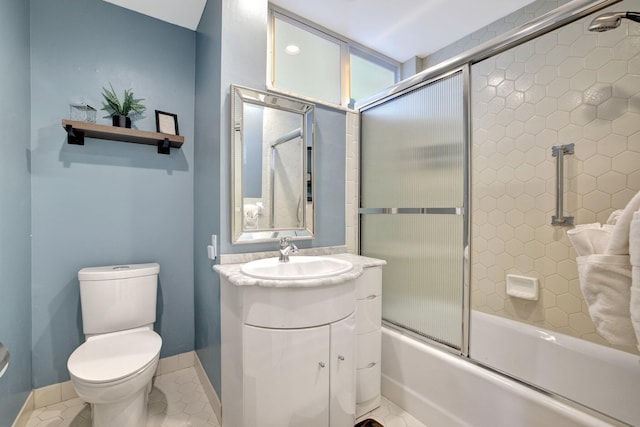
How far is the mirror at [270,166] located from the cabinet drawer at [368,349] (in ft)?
2.27

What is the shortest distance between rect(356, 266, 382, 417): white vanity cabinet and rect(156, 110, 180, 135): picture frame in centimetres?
160

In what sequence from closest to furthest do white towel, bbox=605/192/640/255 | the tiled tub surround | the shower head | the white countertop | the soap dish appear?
white towel, bbox=605/192/640/255 → the shower head → the white countertop → the tiled tub surround → the soap dish

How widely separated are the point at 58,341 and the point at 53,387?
0.26 meters

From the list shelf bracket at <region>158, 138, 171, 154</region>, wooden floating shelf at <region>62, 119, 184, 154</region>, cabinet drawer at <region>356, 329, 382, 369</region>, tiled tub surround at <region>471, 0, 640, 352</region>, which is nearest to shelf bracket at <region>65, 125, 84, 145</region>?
wooden floating shelf at <region>62, 119, 184, 154</region>

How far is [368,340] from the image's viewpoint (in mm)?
1628

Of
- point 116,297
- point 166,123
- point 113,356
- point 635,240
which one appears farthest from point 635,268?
point 166,123

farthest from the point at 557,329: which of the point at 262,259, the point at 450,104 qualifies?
the point at 262,259

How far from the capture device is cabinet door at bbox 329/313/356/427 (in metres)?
1.28

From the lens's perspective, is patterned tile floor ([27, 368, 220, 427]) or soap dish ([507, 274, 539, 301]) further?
soap dish ([507, 274, 539, 301])

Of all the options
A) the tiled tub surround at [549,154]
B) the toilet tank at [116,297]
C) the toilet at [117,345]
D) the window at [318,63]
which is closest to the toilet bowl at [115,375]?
the toilet at [117,345]

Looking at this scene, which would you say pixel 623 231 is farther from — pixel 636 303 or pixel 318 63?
pixel 318 63

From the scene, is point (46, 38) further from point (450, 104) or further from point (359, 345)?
point (359, 345)

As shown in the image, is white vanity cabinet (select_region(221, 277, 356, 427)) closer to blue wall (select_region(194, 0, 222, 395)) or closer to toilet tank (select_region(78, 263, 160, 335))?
blue wall (select_region(194, 0, 222, 395))

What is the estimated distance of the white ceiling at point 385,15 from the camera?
6.13 ft
